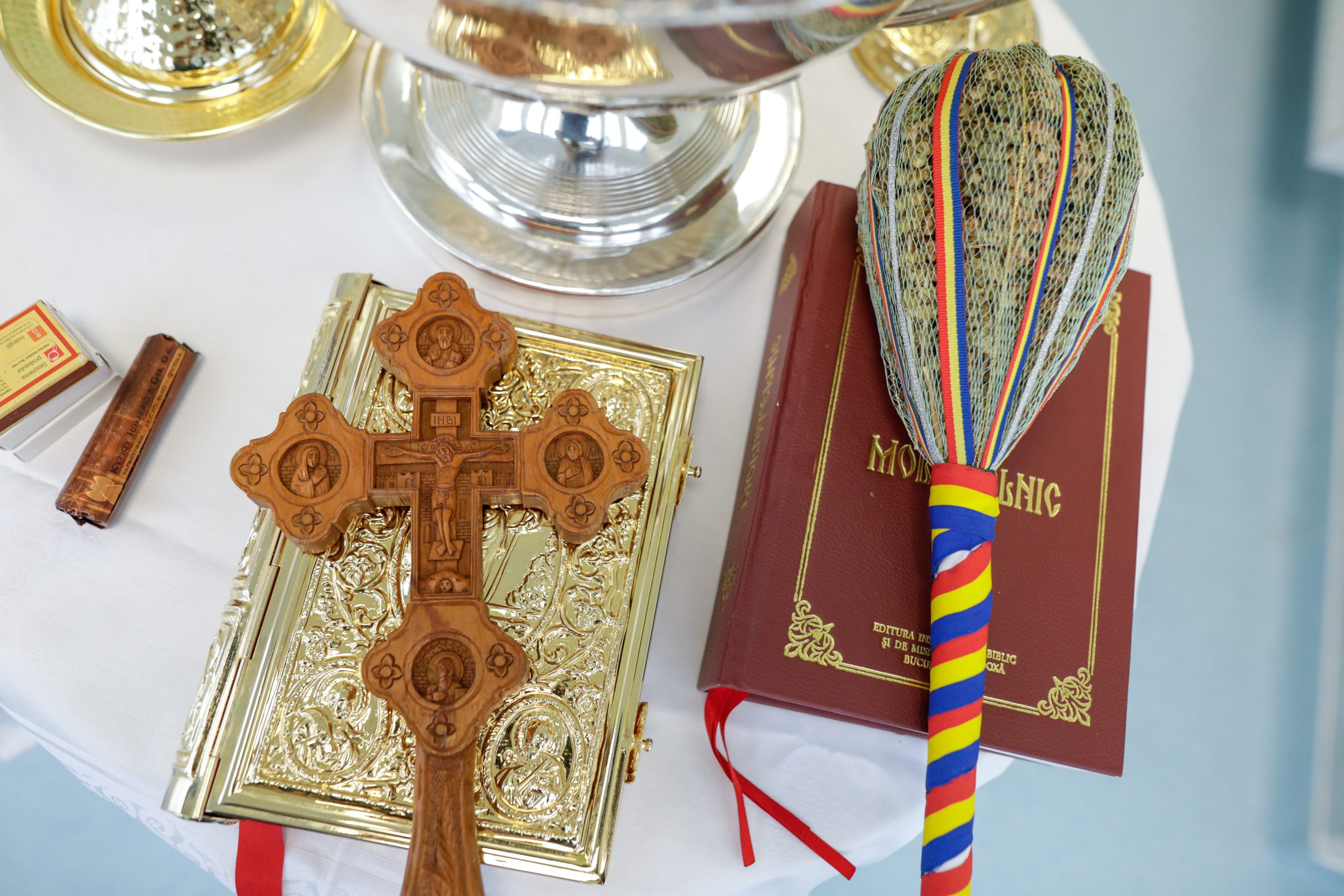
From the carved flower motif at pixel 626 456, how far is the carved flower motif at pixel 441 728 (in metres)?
0.18

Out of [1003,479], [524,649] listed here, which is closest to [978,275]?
[1003,479]

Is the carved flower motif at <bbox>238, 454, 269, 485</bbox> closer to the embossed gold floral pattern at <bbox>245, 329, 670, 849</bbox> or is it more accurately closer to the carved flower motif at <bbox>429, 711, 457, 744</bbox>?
the embossed gold floral pattern at <bbox>245, 329, 670, 849</bbox>

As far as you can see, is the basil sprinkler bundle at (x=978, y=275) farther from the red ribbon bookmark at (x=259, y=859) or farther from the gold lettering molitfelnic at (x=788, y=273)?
the red ribbon bookmark at (x=259, y=859)

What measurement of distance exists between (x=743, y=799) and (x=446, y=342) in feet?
1.23

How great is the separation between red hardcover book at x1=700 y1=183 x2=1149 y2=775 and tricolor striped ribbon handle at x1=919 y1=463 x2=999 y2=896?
0.03 meters

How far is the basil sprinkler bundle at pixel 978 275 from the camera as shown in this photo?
56cm

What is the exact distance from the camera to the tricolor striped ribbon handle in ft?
1.85

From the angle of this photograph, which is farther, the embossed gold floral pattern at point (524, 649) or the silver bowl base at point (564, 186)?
the silver bowl base at point (564, 186)

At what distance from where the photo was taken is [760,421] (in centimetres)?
69

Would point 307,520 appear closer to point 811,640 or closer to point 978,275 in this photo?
point 811,640

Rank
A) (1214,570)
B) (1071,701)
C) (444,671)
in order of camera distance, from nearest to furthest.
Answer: (444,671) < (1071,701) < (1214,570)

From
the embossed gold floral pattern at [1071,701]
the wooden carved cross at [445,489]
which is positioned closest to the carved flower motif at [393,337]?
the wooden carved cross at [445,489]

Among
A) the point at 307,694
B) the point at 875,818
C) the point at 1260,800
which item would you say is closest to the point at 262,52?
the point at 307,694

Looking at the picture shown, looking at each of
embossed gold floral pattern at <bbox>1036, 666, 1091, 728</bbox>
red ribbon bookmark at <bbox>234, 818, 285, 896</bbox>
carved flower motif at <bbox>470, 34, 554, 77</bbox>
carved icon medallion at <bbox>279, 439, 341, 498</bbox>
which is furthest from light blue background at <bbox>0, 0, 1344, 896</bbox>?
carved flower motif at <bbox>470, 34, 554, 77</bbox>
